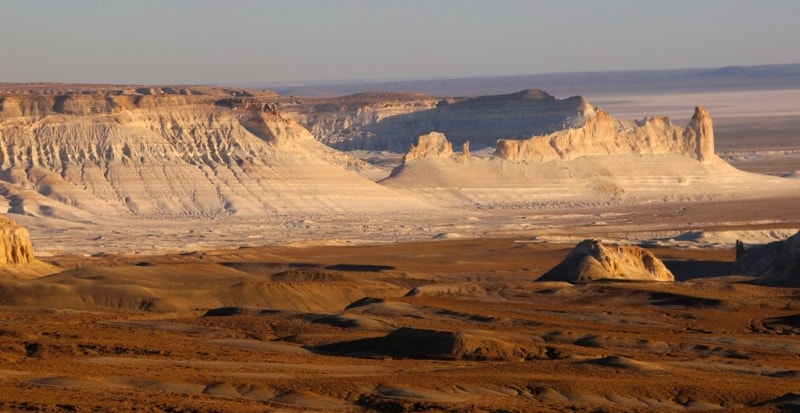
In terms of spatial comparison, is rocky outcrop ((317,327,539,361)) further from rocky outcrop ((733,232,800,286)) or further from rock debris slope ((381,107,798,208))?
rock debris slope ((381,107,798,208))

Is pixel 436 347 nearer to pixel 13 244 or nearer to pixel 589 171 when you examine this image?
pixel 13 244

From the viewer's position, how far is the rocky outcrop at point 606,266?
46825 mm

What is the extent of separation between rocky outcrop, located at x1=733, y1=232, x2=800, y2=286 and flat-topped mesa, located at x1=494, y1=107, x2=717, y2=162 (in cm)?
4105

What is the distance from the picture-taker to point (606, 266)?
156 feet

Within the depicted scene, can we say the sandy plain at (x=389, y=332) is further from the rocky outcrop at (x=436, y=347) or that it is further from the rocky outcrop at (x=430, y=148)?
the rocky outcrop at (x=430, y=148)

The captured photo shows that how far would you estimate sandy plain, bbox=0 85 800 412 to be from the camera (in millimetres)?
23562

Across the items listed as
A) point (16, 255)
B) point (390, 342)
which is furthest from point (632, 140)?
point (390, 342)

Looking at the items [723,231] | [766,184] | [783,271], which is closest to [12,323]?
[783,271]

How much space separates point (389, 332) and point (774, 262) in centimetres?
1837

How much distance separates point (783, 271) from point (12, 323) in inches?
874

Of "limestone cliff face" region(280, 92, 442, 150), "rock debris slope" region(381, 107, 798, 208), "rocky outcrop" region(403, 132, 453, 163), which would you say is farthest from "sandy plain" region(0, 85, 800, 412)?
"limestone cliff face" region(280, 92, 442, 150)

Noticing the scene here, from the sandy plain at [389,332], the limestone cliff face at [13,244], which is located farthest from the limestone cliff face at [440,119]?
the limestone cliff face at [13,244]

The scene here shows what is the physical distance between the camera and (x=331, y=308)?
4247cm

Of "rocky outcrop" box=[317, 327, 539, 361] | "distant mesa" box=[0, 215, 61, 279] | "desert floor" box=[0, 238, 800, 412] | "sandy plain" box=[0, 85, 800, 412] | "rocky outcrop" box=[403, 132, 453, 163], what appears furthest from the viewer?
"rocky outcrop" box=[403, 132, 453, 163]
